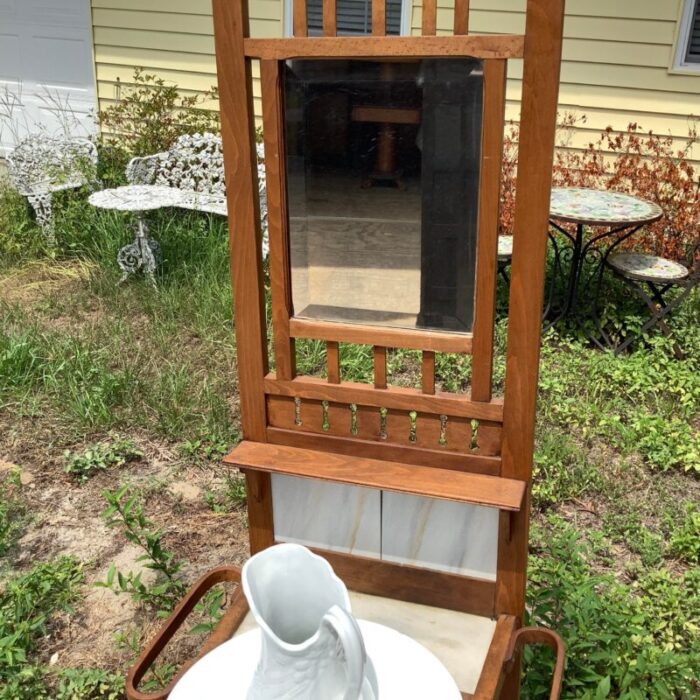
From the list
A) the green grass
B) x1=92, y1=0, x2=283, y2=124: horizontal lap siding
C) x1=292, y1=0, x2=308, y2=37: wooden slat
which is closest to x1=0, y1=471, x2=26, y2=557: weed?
the green grass

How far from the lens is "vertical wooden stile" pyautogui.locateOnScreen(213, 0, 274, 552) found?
1.56 m

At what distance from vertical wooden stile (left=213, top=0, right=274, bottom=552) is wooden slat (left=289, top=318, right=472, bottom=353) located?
0.35ft

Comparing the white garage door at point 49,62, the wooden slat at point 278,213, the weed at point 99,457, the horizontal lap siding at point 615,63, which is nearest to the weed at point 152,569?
the weed at point 99,457

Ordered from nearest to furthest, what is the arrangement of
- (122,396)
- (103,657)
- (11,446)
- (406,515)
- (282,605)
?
(282,605)
(406,515)
(103,657)
(11,446)
(122,396)

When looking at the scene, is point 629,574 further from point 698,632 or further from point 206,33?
point 206,33

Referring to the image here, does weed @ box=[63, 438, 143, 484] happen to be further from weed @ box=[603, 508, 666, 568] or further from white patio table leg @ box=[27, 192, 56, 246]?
white patio table leg @ box=[27, 192, 56, 246]

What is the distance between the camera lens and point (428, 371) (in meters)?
1.68

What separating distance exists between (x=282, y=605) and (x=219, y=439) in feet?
7.81

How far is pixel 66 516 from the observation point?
121 inches

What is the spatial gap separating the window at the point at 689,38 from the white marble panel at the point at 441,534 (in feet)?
17.8

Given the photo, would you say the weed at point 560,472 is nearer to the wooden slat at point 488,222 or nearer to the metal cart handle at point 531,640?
the metal cart handle at point 531,640

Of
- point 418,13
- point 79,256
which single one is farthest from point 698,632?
point 418,13

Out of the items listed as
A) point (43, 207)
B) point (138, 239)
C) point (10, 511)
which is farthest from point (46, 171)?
point (10, 511)

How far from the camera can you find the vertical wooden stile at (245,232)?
5.11ft
